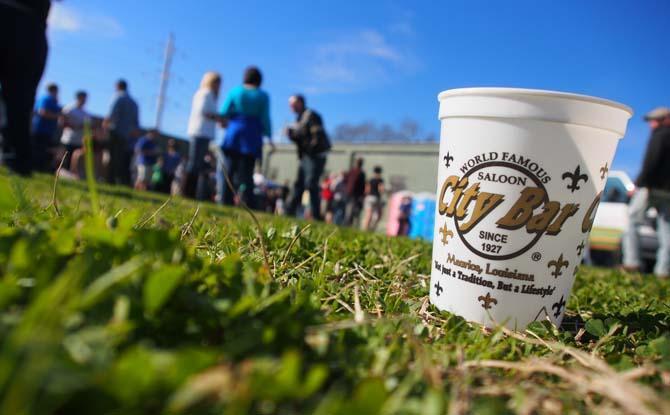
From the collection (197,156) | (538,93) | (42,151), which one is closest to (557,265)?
(538,93)

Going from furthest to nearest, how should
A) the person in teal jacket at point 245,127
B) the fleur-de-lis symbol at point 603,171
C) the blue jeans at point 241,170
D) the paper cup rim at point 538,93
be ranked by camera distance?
the blue jeans at point 241,170, the person in teal jacket at point 245,127, the fleur-de-lis symbol at point 603,171, the paper cup rim at point 538,93

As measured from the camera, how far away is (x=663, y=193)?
5.00 metres

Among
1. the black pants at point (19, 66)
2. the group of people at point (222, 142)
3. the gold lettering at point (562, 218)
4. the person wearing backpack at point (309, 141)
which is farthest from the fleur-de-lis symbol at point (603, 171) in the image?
the person wearing backpack at point (309, 141)

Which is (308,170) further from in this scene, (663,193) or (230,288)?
(230,288)

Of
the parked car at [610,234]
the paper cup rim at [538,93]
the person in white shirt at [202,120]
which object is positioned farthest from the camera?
the parked car at [610,234]

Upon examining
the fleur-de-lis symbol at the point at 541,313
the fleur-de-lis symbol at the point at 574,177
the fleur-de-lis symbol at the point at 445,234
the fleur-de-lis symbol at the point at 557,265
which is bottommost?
the fleur-de-lis symbol at the point at 541,313

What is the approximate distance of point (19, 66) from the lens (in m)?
3.82

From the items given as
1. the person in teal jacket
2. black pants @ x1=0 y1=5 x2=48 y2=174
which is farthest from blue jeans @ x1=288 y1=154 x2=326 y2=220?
black pants @ x1=0 y1=5 x2=48 y2=174

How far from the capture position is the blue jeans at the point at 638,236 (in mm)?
4934

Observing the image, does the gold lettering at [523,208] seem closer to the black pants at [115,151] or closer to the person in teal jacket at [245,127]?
the person in teal jacket at [245,127]

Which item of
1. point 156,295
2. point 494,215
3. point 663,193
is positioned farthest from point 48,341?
point 663,193

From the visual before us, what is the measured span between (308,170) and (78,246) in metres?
5.64

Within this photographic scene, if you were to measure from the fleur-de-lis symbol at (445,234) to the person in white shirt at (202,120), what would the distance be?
16.2ft

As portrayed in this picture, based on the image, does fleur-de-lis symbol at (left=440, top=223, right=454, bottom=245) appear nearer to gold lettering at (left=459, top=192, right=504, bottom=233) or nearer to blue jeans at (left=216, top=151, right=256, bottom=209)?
gold lettering at (left=459, top=192, right=504, bottom=233)
